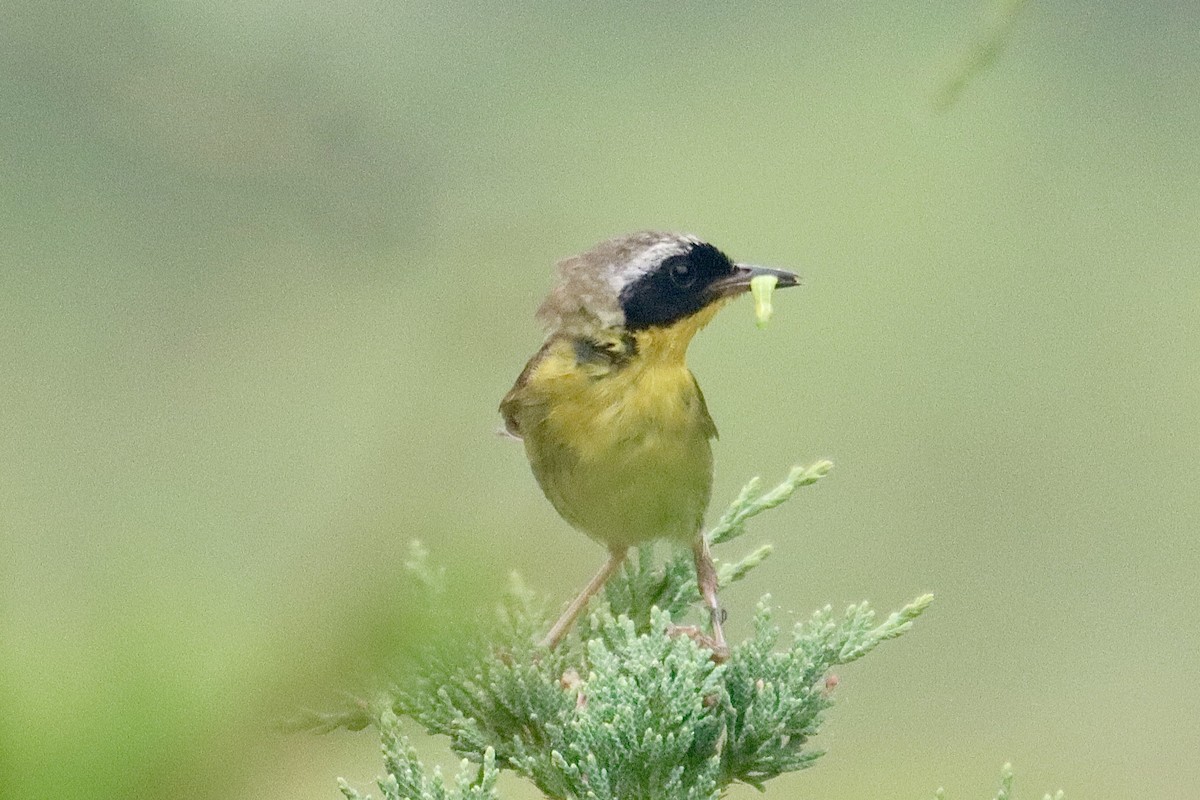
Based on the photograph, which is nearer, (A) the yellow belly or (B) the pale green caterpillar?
(B) the pale green caterpillar

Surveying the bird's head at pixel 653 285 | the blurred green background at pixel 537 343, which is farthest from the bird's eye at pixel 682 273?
the blurred green background at pixel 537 343

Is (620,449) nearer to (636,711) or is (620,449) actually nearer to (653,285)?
(653,285)

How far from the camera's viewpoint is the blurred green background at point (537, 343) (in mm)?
162

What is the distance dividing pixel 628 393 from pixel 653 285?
0.35ft

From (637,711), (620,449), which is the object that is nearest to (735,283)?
(620,449)

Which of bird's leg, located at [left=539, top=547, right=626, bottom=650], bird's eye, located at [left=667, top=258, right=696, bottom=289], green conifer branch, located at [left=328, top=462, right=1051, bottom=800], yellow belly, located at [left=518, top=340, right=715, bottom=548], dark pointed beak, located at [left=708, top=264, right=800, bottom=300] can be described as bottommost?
green conifer branch, located at [left=328, top=462, right=1051, bottom=800]

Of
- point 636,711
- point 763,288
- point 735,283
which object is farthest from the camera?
point 735,283

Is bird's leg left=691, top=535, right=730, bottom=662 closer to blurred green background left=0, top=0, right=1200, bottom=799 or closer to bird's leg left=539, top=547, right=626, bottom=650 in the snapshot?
bird's leg left=539, top=547, right=626, bottom=650

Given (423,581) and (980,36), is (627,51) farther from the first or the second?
(423,581)

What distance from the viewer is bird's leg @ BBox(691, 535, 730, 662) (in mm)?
1121

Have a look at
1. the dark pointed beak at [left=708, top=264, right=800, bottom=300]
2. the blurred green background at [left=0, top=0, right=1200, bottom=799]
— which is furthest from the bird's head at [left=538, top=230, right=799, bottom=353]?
the blurred green background at [left=0, top=0, right=1200, bottom=799]

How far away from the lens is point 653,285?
3.99 feet

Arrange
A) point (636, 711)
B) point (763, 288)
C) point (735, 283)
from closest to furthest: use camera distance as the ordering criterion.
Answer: point (636, 711)
point (763, 288)
point (735, 283)

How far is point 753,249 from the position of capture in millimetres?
2469
